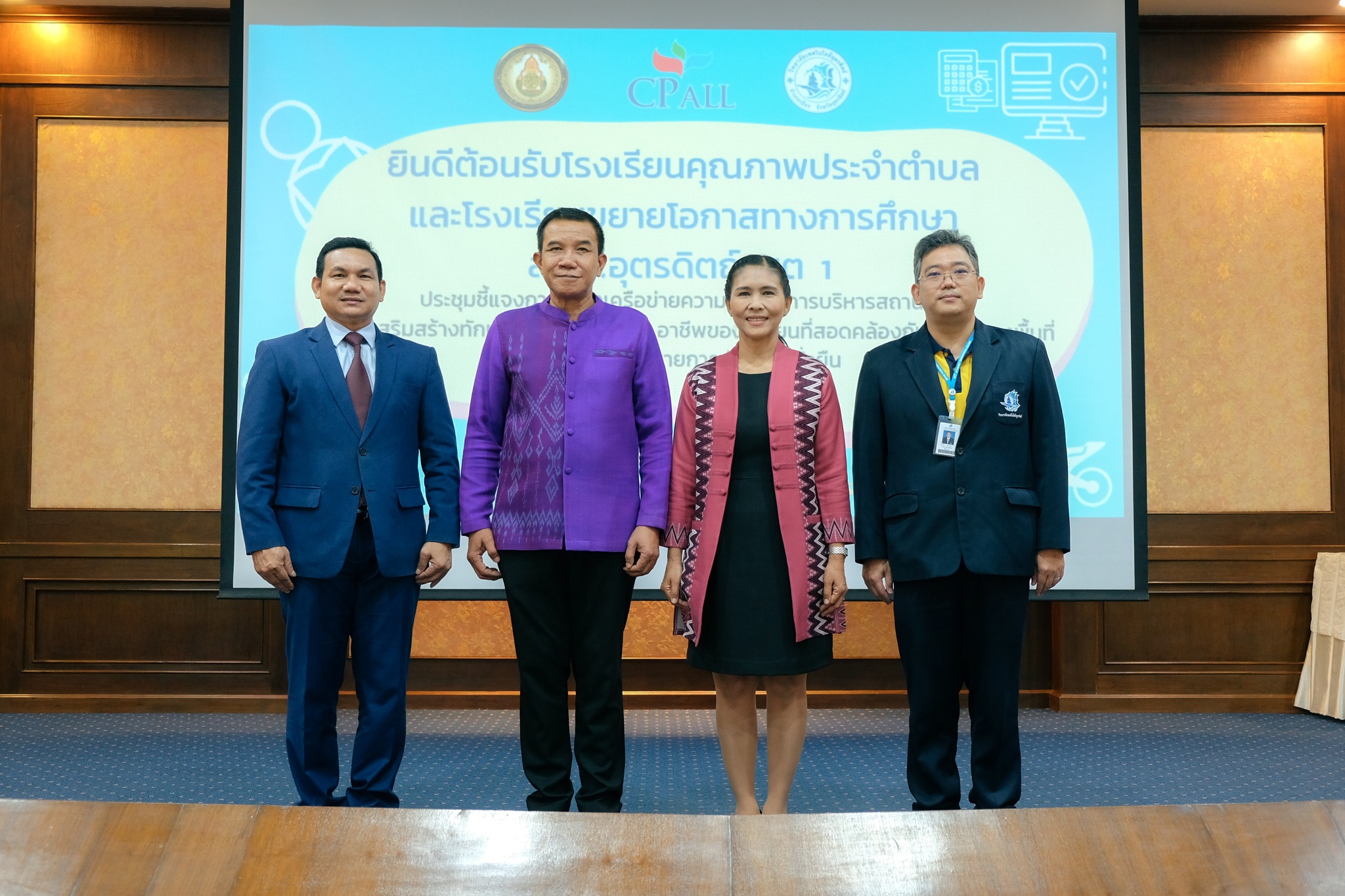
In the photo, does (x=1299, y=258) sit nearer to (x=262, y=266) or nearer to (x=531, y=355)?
(x=531, y=355)

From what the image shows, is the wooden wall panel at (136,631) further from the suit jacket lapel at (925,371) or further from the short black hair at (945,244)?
the short black hair at (945,244)

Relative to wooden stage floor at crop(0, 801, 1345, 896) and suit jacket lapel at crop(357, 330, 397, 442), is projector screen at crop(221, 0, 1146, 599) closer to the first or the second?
suit jacket lapel at crop(357, 330, 397, 442)

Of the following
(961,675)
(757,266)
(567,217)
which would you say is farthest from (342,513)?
(961,675)

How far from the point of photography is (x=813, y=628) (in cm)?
235

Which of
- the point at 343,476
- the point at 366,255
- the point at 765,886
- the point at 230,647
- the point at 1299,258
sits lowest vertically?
the point at 230,647

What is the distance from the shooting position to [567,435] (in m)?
2.41

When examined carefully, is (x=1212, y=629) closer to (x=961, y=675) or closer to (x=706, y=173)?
(x=961, y=675)

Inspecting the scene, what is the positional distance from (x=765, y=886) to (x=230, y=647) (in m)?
4.02

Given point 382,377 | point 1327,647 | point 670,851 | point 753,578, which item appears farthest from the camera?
point 1327,647

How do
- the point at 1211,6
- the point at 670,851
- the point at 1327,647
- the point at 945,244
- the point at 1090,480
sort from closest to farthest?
the point at 670,851 < the point at 945,244 < the point at 1090,480 < the point at 1327,647 < the point at 1211,6

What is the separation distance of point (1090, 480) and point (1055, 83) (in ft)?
4.45

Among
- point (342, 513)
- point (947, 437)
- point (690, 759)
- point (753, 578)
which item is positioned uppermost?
point (947, 437)

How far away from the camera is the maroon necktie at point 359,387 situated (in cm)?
253

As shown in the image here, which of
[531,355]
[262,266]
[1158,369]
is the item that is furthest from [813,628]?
[1158,369]
